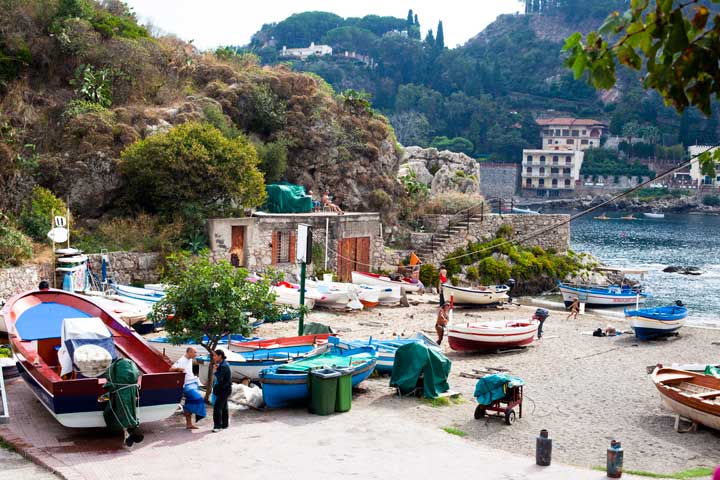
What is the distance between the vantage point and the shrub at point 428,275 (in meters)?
35.6

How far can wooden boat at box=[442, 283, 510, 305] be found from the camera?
2964 cm

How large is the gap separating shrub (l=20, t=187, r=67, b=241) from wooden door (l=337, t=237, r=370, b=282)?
10955 mm

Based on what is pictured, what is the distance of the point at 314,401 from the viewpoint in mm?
13789

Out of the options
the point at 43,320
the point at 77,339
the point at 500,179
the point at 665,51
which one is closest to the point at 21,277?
the point at 43,320

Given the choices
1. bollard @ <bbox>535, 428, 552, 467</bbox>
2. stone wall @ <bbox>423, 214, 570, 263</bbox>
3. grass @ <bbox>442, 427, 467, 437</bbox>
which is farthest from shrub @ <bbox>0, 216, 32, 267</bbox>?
stone wall @ <bbox>423, 214, 570, 263</bbox>

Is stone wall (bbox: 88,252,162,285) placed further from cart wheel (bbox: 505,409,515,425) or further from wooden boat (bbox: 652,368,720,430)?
wooden boat (bbox: 652,368,720,430)

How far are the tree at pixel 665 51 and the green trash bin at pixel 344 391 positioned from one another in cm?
927

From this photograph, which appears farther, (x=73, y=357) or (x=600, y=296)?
(x=600, y=296)

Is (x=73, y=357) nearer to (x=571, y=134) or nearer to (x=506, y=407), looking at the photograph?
(x=506, y=407)

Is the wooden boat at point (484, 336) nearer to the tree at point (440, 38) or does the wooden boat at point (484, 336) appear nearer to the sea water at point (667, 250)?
the sea water at point (667, 250)

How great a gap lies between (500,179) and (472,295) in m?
122

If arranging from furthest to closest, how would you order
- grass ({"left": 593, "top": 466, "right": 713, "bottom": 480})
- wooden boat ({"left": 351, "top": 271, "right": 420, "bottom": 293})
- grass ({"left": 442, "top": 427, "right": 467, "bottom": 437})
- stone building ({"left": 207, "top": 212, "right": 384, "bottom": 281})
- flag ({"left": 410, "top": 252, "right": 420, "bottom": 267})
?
flag ({"left": 410, "top": 252, "right": 420, "bottom": 267}) < wooden boat ({"left": 351, "top": 271, "right": 420, "bottom": 293}) < stone building ({"left": 207, "top": 212, "right": 384, "bottom": 281}) < grass ({"left": 442, "top": 427, "right": 467, "bottom": 437}) < grass ({"left": 593, "top": 466, "right": 713, "bottom": 480})

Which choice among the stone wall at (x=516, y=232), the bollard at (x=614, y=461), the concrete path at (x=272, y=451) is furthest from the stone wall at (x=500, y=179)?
the bollard at (x=614, y=461)

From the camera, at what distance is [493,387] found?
555 inches
